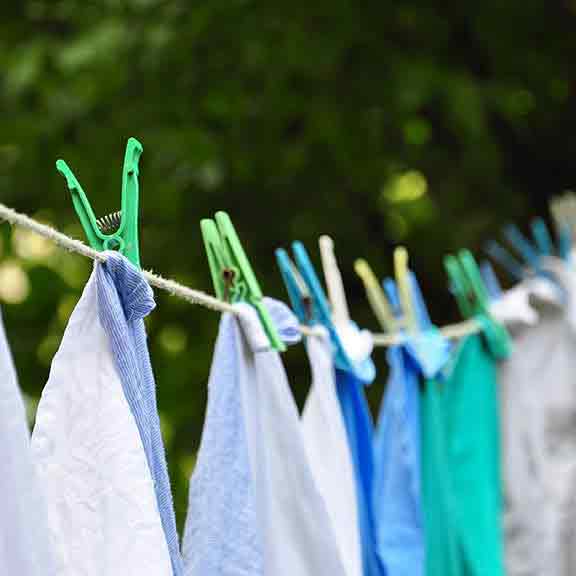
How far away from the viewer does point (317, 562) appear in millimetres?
875

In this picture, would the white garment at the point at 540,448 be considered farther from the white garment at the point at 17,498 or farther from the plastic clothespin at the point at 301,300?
the white garment at the point at 17,498

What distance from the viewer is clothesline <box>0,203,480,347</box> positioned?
63 centimetres

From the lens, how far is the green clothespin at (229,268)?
90cm

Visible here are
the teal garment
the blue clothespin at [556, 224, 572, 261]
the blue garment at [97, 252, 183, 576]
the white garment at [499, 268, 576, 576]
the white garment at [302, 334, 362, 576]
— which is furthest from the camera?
the blue clothespin at [556, 224, 572, 261]

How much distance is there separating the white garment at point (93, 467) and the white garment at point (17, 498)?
6 cm

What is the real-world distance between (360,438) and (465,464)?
0.24 metres

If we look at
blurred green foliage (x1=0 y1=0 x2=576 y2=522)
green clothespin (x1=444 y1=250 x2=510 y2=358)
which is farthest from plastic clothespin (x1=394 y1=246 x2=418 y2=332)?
blurred green foliage (x1=0 y1=0 x2=576 y2=522)

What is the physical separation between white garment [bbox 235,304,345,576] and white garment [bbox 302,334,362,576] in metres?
0.08

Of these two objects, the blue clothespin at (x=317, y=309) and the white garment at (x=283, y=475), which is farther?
the blue clothespin at (x=317, y=309)

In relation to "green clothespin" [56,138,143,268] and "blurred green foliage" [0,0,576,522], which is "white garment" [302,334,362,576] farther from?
"blurred green foliage" [0,0,576,522]

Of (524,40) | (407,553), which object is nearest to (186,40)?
(524,40)

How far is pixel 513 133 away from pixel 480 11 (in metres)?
0.28

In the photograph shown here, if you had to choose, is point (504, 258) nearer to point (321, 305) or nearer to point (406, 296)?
point (406, 296)

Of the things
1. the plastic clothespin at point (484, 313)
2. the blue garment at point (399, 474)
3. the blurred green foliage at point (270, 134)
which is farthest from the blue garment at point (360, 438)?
the blurred green foliage at point (270, 134)
